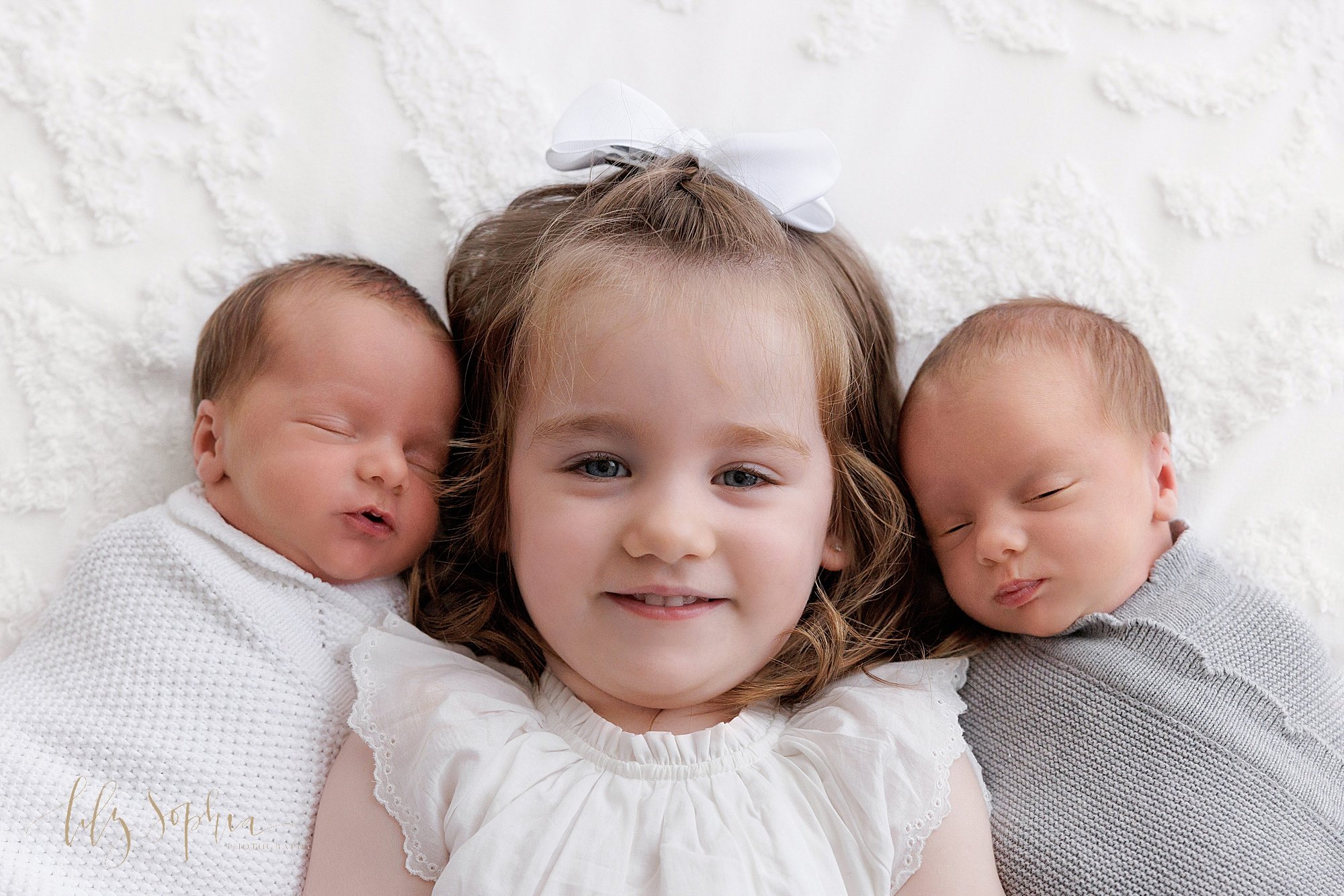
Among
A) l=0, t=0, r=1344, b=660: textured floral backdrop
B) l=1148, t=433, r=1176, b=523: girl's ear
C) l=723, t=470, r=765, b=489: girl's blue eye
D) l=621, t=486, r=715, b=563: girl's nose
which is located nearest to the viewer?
l=621, t=486, r=715, b=563: girl's nose

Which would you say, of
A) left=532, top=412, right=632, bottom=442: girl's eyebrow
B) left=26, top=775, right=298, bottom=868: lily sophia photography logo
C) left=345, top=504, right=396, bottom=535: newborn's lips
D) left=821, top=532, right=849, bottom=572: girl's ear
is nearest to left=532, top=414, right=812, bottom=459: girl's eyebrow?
left=532, top=412, right=632, bottom=442: girl's eyebrow

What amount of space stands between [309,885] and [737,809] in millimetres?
515

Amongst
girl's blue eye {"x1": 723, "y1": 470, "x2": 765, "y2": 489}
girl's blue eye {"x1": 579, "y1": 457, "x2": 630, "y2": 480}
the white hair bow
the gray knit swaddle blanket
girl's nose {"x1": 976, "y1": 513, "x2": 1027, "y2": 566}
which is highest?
the white hair bow

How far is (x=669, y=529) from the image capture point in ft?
3.92

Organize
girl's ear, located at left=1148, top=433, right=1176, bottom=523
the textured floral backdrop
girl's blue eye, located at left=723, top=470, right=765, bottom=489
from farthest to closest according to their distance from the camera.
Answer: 1. the textured floral backdrop
2. girl's ear, located at left=1148, top=433, right=1176, bottom=523
3. girl's blue eye, located at left=723, top=470, right=765, bottom=489

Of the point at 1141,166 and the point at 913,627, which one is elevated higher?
the point at 1141,166

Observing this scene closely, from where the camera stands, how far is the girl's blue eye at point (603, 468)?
129 cm

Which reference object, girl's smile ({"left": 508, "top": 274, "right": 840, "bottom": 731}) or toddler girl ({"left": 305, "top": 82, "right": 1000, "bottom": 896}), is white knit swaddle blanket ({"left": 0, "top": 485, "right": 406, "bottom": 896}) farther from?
girl's smile ({"left": 508, "top": 274, "right": 840, "bottom": 731})

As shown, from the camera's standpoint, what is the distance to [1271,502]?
63.7 inches

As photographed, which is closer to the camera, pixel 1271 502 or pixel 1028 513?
pixel 1028 513

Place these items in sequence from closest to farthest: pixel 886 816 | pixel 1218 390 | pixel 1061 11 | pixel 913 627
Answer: pixel 886 816 → pixel 913 627 → pixel 1218 390 → pixel 1061 11

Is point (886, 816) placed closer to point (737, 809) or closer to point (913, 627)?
point (737, 809)

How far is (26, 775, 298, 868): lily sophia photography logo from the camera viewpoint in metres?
1.26

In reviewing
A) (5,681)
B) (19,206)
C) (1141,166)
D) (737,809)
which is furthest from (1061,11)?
(5,681)
